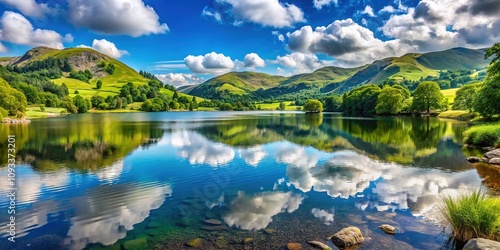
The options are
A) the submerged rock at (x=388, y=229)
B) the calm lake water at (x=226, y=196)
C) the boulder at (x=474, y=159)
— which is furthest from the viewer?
the boulder at (x=474, y=159)

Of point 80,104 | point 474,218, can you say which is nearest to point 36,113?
point 80,104

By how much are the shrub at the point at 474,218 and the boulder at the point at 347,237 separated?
412cm

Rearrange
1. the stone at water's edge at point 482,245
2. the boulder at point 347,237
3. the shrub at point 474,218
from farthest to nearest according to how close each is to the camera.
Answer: the boulder at point 347,237 → the shrub at point 474,218 → the stone at water's edge at point 482,245

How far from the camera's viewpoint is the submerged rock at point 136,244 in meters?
12.3

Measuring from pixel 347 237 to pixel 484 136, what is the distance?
37472 mm

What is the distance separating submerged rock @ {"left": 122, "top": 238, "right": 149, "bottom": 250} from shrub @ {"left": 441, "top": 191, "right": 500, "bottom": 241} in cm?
1351

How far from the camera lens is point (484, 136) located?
1505 inches

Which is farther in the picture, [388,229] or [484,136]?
[484,136]

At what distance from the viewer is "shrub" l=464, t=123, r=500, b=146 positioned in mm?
36566

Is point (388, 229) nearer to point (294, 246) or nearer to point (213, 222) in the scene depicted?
point (294, 246)

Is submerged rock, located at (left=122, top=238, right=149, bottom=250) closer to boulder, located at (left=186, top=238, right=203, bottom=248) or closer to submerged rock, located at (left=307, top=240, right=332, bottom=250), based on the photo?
boulder, located at (left=186, top=238, right=203, bottom=248)

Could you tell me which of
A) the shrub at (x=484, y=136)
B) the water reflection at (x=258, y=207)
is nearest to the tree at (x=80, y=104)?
the water reflection at (x=258, y=207)

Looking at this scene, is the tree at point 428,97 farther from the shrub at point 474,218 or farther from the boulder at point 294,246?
the boulder at point 294,246

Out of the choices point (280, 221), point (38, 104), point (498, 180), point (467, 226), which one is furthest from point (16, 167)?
point (38, 104)
